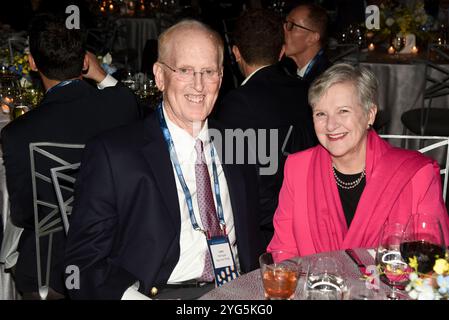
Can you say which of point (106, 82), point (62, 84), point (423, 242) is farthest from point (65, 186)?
point (423, 242)

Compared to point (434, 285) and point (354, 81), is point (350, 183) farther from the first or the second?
point (434, 285)

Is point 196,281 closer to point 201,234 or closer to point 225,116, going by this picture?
point 201,234

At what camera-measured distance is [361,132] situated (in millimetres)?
2340

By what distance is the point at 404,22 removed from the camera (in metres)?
5.60

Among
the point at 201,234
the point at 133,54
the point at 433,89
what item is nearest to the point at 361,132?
the point at 201,234

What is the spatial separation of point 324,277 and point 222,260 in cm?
51

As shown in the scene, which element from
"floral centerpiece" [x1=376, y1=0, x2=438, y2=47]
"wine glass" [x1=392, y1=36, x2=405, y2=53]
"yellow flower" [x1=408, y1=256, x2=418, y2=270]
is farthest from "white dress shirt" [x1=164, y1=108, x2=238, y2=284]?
"floral centerpiece" [x1=376, y1=0, x2=438, y2=47]

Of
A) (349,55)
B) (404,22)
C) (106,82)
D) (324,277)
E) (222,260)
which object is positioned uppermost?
(404,22)

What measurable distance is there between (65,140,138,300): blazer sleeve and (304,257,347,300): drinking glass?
2.09 ft

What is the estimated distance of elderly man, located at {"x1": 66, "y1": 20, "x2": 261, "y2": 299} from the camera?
2.04m

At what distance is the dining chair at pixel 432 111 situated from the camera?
15.4ft

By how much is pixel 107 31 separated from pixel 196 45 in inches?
236

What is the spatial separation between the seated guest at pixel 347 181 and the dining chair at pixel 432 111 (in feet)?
8.22

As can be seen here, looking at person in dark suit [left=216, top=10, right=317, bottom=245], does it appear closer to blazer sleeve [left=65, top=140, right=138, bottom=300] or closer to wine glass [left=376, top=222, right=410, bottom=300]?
blazer sleeve [left=65, top=140, right=138, bottom=300]
